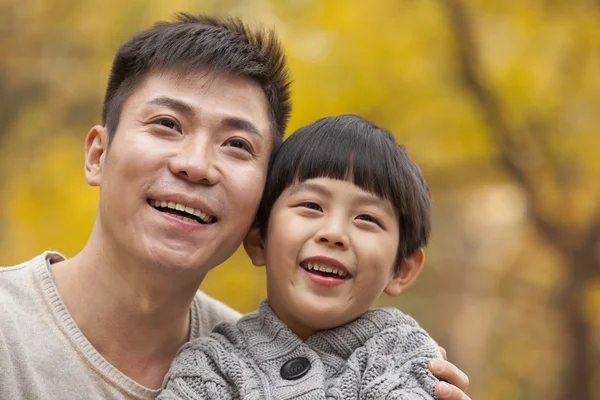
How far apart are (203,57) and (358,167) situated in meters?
0.65

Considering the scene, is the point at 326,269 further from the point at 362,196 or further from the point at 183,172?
the point at 183,172

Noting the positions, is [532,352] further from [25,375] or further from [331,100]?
[25,375]

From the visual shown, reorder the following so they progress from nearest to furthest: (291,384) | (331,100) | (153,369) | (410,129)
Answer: (291,384)
(153,369)
(331,100)
(410,129)

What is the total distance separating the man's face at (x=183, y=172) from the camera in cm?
250

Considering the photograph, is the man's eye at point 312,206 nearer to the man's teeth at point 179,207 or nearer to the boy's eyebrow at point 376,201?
the boy's eyebrow at point 376,201

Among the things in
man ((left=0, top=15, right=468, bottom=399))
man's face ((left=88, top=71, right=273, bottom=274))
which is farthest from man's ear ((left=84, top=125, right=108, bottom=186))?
man's face ((left=88, top=71, right=273, bottom=274))

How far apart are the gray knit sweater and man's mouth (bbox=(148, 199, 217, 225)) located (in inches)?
14.5

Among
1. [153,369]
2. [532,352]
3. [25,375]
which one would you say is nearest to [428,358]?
[153,369]

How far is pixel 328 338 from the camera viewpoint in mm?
Result: 2531

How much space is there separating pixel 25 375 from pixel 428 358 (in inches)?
47.3

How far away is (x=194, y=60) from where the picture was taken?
267cm

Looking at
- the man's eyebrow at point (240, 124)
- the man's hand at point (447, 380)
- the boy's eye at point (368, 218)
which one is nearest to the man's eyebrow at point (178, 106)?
the man's eyebrow at point (240, 124)

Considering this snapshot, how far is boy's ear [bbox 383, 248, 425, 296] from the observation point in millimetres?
2717

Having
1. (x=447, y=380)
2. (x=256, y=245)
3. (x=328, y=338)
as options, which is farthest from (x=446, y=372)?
(x=256, y=245)
